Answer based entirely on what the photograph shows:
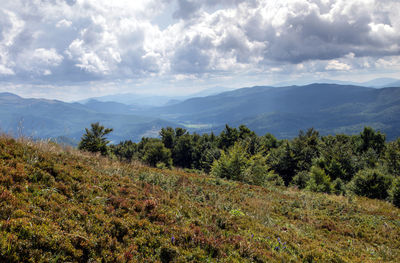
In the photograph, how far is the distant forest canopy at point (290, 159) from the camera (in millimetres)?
20203

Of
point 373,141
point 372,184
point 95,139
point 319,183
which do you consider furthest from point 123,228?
point 373,141

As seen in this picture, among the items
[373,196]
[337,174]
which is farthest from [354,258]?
[337,174]

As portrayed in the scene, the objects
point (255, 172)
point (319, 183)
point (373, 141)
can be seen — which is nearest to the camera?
point (255, 172)

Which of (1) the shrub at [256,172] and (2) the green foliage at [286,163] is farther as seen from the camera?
(2) the green foliage at [286,163]

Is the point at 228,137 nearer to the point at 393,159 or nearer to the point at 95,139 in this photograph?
the point at 393,159

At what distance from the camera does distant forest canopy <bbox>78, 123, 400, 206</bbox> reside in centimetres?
2020

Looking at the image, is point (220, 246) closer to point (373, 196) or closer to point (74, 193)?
point (74, 193)

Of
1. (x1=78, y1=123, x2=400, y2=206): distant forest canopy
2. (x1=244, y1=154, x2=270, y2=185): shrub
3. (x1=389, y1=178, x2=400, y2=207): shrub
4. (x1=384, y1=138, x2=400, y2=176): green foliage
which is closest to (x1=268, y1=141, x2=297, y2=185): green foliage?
(x1=78, y1=123, x2=400, y2=206): distant forest canopy

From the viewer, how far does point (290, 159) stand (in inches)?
1913

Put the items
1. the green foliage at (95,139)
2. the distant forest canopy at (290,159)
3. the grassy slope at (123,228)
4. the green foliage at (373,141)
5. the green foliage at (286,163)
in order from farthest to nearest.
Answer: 1. the green foliage at (373,141)
2. the green foliage at (286,163)
3. the green foliage at (95,139)
4. the distant forest canopy at (290,159)
5. the grassy slope at (123,228)

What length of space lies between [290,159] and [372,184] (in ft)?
98.3

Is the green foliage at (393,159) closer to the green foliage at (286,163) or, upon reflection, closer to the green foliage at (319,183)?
the green foliage at (286,163)

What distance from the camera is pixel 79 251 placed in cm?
360

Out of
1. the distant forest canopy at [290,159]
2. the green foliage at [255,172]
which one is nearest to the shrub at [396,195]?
the distant forest canopy at [290,159]
